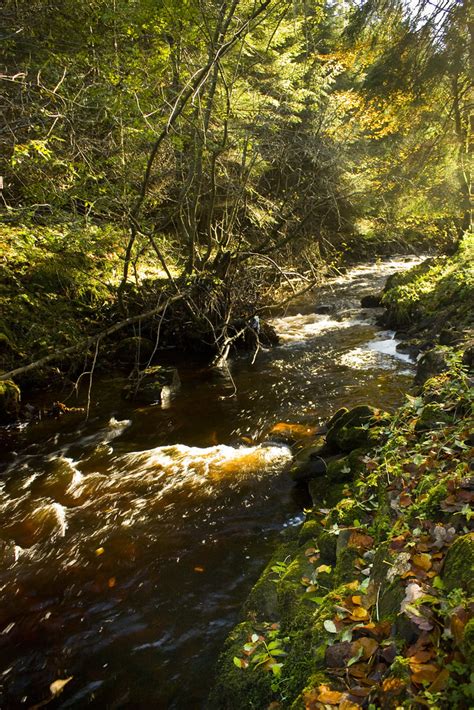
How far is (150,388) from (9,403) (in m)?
2.45

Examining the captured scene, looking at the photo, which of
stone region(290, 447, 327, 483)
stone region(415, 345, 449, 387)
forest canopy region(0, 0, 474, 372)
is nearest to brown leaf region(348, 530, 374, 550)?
stone region(290, 447, 327, 483)

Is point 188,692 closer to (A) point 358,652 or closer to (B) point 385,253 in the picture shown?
(A) point 358,652

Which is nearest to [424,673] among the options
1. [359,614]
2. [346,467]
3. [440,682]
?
[440,682]

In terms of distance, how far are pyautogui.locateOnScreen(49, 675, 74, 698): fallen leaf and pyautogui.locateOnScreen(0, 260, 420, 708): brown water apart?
3cm

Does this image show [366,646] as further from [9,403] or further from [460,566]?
[9,403]

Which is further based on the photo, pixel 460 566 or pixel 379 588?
pixel 379 588

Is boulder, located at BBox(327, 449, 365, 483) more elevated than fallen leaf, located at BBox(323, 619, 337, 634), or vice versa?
fallen leaf, located at BBox(323, 619, 337, 634)

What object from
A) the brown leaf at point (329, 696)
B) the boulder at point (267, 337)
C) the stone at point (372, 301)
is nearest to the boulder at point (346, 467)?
the brown leaf at point (329, 696)

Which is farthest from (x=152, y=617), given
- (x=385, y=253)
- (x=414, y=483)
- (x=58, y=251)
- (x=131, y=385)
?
(x=385, y=253)

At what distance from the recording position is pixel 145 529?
444cm

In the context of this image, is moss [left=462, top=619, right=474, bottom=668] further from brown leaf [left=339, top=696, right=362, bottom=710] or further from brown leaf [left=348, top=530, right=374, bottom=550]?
brown leaf [left=348, top=530, right=374, bottom=550]

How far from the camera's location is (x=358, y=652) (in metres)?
1.99

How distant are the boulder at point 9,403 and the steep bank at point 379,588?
5463 mm

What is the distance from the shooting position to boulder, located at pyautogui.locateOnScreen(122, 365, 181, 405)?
772 cm
